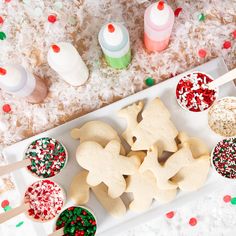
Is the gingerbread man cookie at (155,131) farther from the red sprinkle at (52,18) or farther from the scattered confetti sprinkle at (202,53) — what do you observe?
the red sprinkle at (52,18)

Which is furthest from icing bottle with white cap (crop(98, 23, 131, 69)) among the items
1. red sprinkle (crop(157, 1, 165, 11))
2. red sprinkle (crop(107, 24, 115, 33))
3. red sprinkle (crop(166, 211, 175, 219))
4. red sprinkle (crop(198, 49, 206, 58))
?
red sprinkle (crop(166, 211, 175, 219))

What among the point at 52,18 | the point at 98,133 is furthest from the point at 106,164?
the point at 52,18

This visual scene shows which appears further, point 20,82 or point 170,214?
point 170,214

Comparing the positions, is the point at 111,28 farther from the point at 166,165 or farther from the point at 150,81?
the point at 166,165

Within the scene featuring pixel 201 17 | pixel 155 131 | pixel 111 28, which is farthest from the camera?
pixel 201 17

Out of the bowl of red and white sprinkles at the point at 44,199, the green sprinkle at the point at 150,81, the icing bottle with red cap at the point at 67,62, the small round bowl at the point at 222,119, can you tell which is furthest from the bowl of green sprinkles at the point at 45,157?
the small round bowl at the point at 222,119

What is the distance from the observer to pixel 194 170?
3.24 feet

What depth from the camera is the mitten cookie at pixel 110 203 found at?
3.32ft

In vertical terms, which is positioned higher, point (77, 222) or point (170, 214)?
point (77, 222)

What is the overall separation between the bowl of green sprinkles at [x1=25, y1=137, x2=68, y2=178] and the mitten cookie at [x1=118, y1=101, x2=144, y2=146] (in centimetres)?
18

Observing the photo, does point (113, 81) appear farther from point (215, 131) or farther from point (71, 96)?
point (215, 131)

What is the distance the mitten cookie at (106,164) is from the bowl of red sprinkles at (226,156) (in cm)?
21

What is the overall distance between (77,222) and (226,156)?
1.36 feet

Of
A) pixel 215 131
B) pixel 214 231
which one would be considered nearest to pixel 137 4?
pixel 215 131
